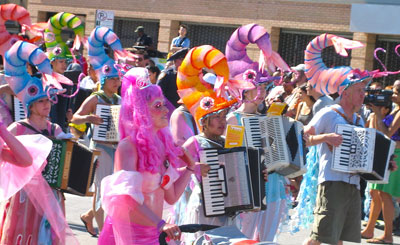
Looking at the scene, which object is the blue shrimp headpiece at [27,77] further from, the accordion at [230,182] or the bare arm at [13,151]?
the bare arm at [13,151]

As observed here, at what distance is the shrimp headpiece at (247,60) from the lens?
27.7 feet

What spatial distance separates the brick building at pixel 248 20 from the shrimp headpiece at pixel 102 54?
12.8m

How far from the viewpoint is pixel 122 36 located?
89.9 feet

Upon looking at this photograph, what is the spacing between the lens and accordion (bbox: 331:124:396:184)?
7918mm

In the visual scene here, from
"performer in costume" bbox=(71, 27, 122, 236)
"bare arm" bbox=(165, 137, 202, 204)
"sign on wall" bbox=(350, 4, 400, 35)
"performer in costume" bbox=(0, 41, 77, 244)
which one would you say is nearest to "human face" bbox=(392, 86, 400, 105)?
"performer in costume" bbox=(71, 27, 122, 236)

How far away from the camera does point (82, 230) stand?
33.1ft

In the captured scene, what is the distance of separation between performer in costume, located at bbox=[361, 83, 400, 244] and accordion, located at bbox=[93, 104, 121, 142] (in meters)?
3.48

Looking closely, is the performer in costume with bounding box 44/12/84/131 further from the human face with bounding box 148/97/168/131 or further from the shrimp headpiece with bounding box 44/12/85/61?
the human face with bounding box 148/97/168/131

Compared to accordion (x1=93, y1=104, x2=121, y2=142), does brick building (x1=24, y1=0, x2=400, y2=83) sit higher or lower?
higher

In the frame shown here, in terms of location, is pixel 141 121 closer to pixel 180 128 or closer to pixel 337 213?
pixel 180 128

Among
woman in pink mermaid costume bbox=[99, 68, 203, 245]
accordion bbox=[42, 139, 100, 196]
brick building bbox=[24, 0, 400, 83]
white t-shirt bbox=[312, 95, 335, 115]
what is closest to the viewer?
woman in pink mermaid costume bbox=[99, 68, 203, 245]

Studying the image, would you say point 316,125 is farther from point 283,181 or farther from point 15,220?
point 15,220

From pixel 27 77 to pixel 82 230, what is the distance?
303cm

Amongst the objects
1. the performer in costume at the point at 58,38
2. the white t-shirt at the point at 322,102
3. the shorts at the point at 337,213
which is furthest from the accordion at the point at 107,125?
the white t-shirt at the point at 322,102
